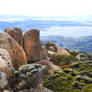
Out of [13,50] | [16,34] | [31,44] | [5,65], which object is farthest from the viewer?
[31,44]

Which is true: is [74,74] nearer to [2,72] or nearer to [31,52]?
[31,52]

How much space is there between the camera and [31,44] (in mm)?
34125

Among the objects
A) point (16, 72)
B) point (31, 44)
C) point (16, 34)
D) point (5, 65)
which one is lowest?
point (16, 72)

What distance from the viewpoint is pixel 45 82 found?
2584 cm

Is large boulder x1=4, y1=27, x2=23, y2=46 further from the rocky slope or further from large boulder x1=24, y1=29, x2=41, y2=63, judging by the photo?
the rocky slope

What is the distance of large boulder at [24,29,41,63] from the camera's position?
112 ft

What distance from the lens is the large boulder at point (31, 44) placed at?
3412 centimetres

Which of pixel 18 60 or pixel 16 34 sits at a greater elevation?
pixel 16 34

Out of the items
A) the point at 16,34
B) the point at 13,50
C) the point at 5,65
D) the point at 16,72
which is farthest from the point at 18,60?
the point at 16,34

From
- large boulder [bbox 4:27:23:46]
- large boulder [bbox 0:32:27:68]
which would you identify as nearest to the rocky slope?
→ large boulder [bbox 0:32:27:68]

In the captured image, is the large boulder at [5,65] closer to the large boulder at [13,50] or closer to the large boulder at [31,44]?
the large boulder at [13,50]

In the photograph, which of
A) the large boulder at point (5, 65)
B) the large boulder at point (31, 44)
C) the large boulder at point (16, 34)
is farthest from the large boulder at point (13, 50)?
the large boulder at point (31, 44)

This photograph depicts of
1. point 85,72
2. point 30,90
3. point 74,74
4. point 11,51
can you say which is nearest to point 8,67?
point 30,90

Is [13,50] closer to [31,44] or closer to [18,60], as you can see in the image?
A: [18,60]
